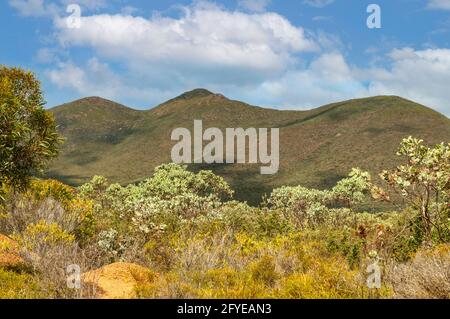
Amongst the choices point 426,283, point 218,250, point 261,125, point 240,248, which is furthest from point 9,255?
point 261,125

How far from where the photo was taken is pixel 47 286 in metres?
11.4

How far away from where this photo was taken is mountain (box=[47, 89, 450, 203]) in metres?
95.2

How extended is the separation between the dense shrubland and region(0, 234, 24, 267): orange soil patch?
328mm

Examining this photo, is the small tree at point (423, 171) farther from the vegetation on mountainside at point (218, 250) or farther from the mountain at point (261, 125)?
the mountain at point (261, 125)

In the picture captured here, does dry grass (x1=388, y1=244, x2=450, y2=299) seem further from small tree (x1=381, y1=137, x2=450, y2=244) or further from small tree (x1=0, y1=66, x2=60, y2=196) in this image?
small tree (x1=0, y1=66, x2=60, y2=196)

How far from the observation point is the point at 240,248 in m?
16.9

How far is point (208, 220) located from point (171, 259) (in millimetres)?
7745

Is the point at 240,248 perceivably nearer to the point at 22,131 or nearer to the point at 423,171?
the point at 423,171

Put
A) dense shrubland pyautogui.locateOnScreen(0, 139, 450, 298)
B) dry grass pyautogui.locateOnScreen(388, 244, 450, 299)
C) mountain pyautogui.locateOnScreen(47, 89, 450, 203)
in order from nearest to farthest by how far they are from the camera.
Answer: dry grass pyautogui.locateOnScreen(388, 244, 450, 299)
dense shrubland pyautogui.locateOnScreen(0, 139, 450, 298)
mountain pyautogui.locateOnScreen(47, 89, 450, 203)

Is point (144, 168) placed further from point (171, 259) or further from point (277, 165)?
point (171, 259)

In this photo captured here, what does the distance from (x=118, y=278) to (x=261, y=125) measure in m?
135

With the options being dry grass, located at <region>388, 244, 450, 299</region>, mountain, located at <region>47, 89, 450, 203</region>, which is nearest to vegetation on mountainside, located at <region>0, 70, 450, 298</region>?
dry grass, located at <region>388, 244, 450, 299</region>

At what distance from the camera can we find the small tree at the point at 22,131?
1369 centimetres
